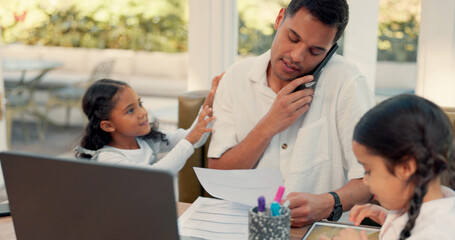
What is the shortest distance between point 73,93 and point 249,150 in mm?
4231

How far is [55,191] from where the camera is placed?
0.92m

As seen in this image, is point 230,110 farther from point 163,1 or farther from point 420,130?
point 163,1

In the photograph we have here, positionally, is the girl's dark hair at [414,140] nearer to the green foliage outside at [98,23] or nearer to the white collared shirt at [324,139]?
the white collared shirt at [324,139]

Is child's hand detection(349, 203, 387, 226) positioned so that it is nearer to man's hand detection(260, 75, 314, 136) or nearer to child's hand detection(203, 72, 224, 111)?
man's hand detection(260, 75, 314, 136)

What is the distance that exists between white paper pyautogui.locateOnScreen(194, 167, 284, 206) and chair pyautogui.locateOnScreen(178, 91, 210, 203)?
67cm

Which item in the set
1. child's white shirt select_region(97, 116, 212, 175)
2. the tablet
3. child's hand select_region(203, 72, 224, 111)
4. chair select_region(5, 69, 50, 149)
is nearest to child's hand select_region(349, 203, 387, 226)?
the tablet

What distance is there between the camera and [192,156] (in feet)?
6.59

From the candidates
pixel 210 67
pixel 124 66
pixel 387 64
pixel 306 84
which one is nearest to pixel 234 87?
pixel 306 84

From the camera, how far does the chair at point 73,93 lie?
17.8 ft

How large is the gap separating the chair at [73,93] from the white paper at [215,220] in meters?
4.29

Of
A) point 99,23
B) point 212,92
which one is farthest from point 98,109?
point 99,23

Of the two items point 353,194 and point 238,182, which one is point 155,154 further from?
point 353,194

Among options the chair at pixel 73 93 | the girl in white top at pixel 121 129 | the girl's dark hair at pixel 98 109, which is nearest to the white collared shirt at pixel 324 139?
the girl in white top at pixel 121 129

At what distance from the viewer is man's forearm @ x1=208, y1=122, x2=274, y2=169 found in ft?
5.09
